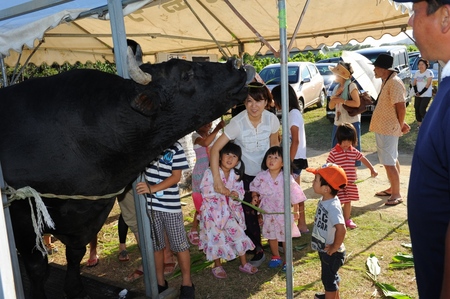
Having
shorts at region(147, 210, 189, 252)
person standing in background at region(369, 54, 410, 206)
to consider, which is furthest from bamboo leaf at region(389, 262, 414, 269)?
shorts at region(147, 210, 189, 252)

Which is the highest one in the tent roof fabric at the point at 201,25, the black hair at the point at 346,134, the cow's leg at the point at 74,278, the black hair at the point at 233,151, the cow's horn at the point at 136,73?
the tent roof fabric at the point at 201,25

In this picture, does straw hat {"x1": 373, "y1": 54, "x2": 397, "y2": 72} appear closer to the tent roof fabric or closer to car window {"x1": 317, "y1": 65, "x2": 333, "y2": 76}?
the tent roof fabric

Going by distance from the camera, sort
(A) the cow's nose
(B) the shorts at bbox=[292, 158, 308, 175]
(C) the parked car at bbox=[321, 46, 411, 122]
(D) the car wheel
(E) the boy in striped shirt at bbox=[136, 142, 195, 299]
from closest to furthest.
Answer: (A) the cow's nose
(E) the boy in striped shirt at bbox=[136, 142, 195, 299]
(B) the shorts at bbox=[292, 158, 308, 175]
(C) the parked car at bbox=[321, 46, 411, 122]
(D) the car wheel

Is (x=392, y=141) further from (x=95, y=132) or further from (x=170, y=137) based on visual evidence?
(x=95, y=132)

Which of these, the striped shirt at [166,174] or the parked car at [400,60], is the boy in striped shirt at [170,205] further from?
the parked car at [400,60]

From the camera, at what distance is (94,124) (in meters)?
2.96

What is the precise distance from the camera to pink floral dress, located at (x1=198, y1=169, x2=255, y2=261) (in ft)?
12.4

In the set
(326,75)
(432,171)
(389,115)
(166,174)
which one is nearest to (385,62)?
(389,115)

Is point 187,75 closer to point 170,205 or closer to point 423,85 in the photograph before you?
point 170,205

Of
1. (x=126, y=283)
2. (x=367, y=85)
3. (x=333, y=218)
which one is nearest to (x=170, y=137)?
(x=333, y=218)

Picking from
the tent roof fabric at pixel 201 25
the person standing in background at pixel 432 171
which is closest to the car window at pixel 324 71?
the tent roof fabric at pixel 201 25

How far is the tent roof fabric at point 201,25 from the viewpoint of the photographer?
3799mm

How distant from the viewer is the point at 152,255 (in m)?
3.34

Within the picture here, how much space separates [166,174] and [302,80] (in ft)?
36.4
